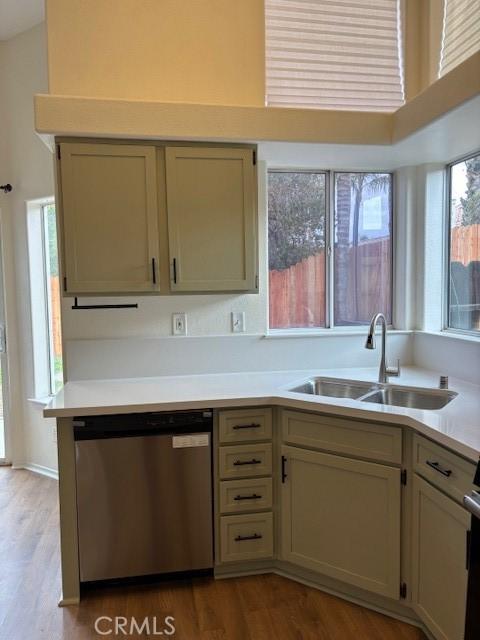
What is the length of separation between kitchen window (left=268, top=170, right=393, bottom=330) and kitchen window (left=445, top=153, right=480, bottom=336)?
37 centimetres

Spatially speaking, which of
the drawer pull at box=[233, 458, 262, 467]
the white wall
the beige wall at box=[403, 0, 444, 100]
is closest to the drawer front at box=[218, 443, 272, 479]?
the drawer pull at box=[233, 458, 262, 467]

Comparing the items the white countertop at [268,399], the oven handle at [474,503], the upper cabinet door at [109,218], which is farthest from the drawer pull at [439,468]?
the upper cabinet door at [109,218]

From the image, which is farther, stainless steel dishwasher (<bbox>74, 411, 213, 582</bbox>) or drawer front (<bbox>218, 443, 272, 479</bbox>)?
drawer front (<bbox>218, 443, 272, 479</bbox>)

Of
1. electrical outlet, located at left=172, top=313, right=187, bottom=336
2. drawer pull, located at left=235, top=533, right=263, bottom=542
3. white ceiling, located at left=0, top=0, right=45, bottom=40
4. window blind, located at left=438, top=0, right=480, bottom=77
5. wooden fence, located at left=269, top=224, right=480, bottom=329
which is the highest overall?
white ceiling, located at left=0, top=0, right=45, bottom=40

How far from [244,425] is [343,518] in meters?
0.59

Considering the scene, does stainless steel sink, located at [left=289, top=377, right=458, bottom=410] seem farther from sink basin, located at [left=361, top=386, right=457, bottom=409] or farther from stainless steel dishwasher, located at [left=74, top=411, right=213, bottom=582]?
stainless steel dishwasher, located at [left=74, top=411, right=213, bottom=582]

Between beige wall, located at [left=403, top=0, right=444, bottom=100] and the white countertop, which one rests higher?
beige wall, located at [left=403, top=0, right=444, bottom=100]

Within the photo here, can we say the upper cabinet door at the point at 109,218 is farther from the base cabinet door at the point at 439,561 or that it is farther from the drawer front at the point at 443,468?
the base cabinet door at the point at 439,561

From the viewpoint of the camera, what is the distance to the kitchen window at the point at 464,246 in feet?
8.41

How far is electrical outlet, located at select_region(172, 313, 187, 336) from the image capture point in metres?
2.69

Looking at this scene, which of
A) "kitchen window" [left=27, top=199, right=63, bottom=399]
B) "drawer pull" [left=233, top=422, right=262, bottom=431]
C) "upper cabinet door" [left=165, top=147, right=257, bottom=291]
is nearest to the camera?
"drawer pull" [left=233, top=422, right=262, bottom=431]

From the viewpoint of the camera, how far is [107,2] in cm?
226

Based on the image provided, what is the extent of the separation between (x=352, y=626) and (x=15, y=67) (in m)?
4.12

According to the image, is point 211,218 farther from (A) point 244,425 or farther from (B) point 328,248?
(A) point 244,425
